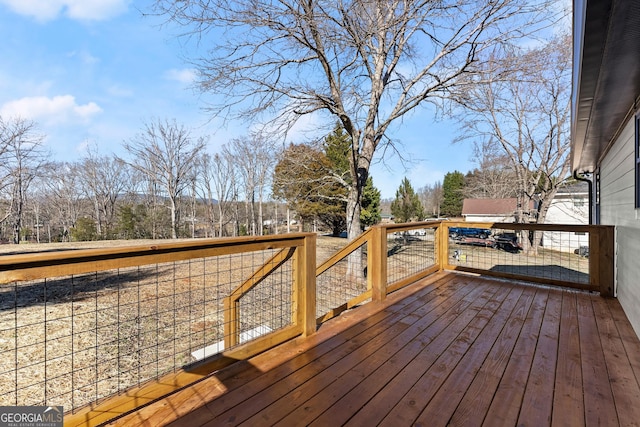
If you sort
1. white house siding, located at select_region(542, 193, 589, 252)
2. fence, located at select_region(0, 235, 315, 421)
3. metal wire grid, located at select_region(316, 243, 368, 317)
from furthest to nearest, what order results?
white house siding, located at select_region(542, 193, 589, 252)
metal wire grid, located at select_region(316, 243, 368, 317)
fence, located at select_region(0, 235, 315, 421)

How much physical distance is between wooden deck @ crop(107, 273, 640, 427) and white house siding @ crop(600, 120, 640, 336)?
0.27 m

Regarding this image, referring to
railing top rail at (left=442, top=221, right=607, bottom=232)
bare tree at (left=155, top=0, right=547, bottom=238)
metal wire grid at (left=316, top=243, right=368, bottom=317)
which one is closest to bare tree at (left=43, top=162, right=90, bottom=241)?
bare tree at (left=155, top=0, right=547, bottom=238)

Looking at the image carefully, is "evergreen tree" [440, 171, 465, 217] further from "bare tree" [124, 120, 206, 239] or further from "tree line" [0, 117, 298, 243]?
"bare tree" [124, 120, 206, 239]

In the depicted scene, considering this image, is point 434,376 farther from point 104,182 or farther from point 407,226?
point 104,182

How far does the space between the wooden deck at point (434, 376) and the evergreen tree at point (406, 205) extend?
29861 millimetres

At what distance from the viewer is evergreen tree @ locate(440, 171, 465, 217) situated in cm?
3419

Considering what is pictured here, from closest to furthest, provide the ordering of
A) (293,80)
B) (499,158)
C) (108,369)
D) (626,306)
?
(626,306), (108,369), (293,80), (499,158)

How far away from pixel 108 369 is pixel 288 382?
3196 millimetres

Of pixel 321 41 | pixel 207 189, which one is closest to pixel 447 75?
pixel 321 41

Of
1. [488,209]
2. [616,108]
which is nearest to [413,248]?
[616,108]

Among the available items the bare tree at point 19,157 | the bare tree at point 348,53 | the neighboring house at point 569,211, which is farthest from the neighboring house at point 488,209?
the bare tree at point 19,157

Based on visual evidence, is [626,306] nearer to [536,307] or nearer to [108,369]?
[536,307]

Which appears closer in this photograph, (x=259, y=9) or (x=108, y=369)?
(x=108, y=369)

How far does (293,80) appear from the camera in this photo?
22.7 ft
